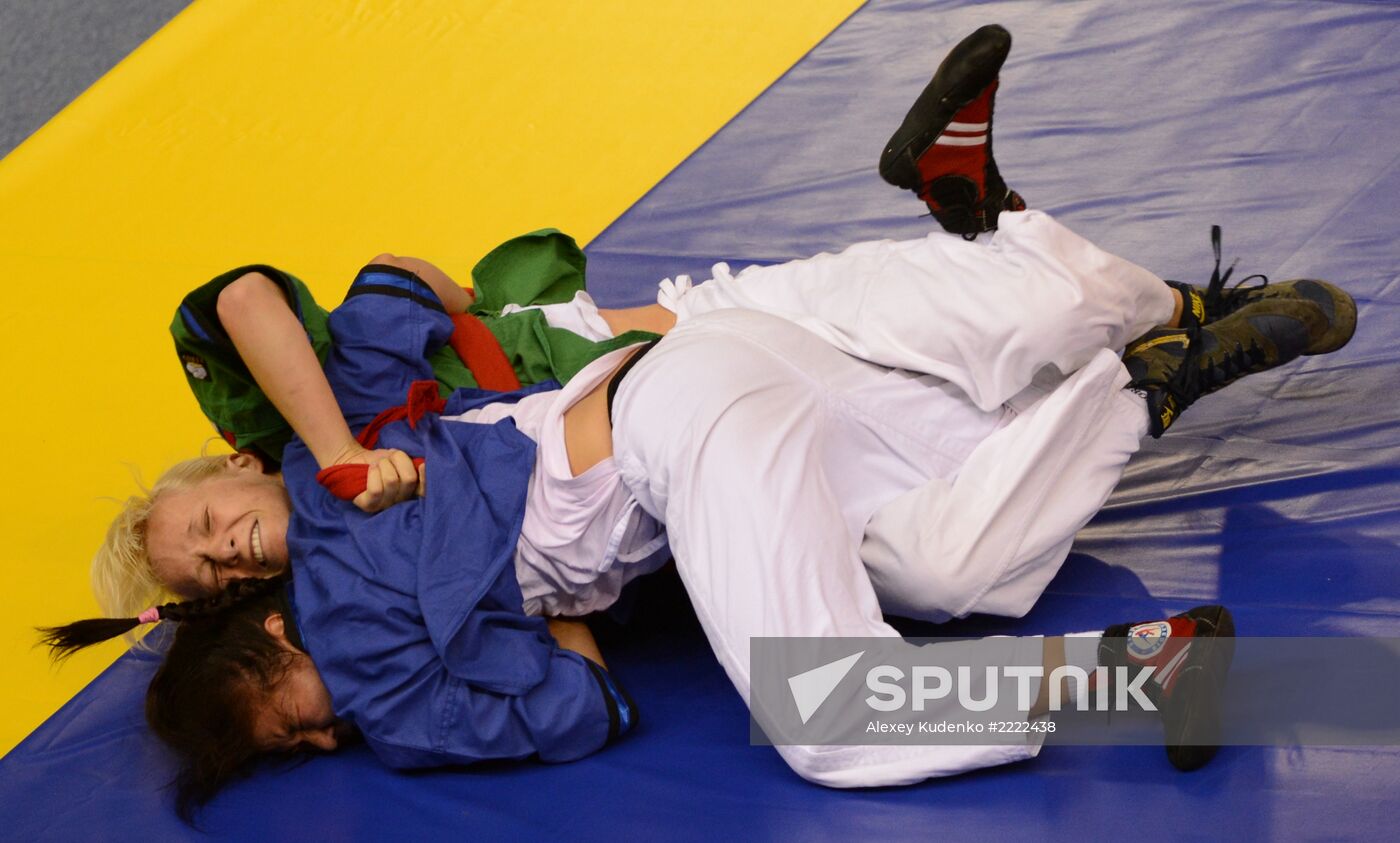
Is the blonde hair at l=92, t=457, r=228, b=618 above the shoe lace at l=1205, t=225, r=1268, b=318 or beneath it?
above

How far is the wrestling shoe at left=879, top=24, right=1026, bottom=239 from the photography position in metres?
1.69

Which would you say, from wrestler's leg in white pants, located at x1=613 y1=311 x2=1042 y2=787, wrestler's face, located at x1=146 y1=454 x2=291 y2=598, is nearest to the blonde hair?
wrestler's face, located at x1=146 y1=454 x2=291 y2=598

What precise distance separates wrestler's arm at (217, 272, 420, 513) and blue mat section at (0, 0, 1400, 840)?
37 centimetres

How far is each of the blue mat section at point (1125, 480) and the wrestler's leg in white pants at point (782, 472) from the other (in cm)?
12

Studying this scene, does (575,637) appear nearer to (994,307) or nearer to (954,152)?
(994,307)

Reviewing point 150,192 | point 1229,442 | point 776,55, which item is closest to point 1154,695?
point 1229,442

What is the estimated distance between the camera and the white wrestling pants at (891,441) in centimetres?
137

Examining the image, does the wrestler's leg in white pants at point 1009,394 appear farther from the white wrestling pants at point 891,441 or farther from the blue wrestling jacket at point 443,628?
the blue wrestling jacket at point 443,628

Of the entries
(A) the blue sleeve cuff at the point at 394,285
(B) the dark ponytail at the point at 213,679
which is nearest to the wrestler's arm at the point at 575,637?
(B) the dark ponytail at the point at 213,679

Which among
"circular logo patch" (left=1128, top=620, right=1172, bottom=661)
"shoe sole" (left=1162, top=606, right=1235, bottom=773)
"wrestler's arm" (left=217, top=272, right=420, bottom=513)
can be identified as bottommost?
"shoe sole" (left=1162, top=606, right=1235, bottom=773)

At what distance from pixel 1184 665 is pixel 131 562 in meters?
1.26

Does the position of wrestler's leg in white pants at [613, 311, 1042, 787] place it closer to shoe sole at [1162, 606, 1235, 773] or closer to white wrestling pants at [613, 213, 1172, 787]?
white wrestling pants at [613, 213, 1172, 787]

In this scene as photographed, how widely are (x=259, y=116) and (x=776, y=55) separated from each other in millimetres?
1154

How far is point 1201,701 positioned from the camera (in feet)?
4.20
